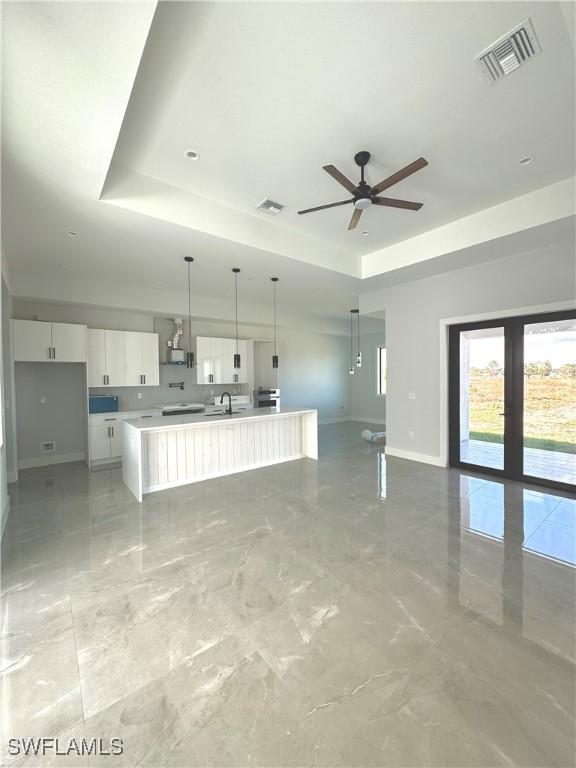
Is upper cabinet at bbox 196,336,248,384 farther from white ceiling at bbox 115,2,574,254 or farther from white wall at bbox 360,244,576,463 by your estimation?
white ceiling at bbox 115,2,574,254

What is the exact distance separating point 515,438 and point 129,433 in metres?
5.33

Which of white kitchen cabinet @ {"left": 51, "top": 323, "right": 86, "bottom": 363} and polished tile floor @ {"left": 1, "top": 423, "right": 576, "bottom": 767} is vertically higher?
white kitchen cabinet @ {"left": 51, "top": 323, "right": 86, "bottom": 363}

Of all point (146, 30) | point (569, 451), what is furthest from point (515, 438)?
point (146, 30)

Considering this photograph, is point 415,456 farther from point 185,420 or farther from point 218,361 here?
point 218,361

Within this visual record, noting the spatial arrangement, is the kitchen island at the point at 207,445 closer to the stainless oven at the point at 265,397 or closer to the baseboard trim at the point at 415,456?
the baseboard trim at the point at 415,456

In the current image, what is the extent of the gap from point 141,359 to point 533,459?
21.8ft

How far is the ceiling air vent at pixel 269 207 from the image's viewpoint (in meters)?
3.54

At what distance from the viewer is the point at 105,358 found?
573 cm

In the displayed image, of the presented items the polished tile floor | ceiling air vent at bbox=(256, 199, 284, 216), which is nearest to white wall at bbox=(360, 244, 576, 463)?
the polished tile floor

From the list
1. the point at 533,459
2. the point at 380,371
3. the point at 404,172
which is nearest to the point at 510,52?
the point at 404,172

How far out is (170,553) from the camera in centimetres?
272

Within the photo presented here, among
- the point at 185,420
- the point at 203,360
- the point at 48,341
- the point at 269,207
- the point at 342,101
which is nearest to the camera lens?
the point at 342,101

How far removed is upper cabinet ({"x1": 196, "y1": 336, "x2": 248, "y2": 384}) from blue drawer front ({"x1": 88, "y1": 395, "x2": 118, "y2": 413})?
1733mm

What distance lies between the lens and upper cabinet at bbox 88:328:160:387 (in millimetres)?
5617
